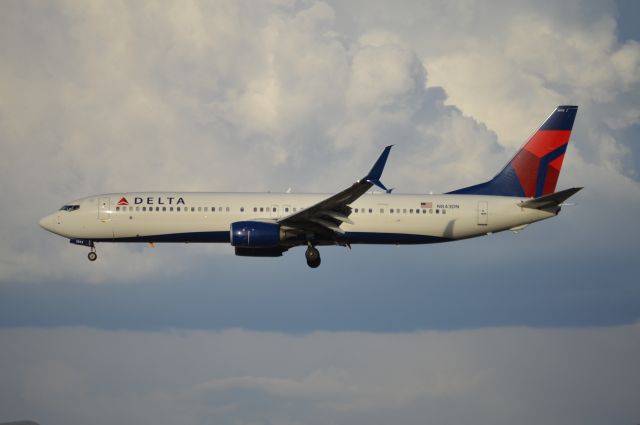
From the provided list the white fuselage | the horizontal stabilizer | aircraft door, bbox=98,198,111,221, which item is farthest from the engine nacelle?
the horizontal stabilizer

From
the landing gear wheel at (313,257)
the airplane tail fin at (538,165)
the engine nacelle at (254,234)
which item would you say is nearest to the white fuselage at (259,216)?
the landing gear wheel at (313,257)

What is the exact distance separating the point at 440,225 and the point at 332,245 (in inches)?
249

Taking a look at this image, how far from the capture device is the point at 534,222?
198ft

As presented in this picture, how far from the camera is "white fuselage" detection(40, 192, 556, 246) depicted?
58.1 m

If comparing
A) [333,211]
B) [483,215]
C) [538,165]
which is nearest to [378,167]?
[333,211]

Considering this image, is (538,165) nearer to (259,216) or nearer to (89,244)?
(259,216)

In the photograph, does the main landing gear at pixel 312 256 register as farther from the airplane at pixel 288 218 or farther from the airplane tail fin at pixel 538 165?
the airplane tail fin at pixel 538 165

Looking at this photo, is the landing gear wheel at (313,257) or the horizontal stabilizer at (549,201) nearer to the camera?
the horizontal stabilizer at (549,201)

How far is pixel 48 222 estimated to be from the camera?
197 feet

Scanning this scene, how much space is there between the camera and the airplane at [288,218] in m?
57.5

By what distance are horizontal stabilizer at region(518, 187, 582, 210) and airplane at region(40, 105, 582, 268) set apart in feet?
0.19

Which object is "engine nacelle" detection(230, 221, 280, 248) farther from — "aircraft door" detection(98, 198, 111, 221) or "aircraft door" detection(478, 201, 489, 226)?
"aircraft door" detection(478, 201, 489, 226)

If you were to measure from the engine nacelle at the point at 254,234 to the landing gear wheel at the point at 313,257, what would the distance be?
2889mm

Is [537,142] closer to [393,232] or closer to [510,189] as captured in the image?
[510,189]
